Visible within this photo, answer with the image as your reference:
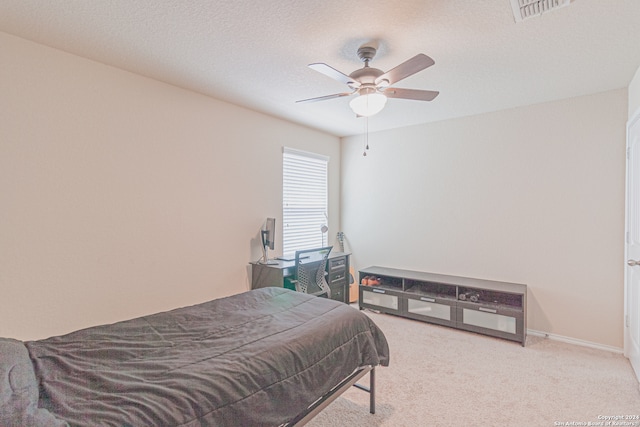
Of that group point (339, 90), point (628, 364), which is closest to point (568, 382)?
point (628, 364)

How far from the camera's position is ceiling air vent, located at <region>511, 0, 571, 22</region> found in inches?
68.2

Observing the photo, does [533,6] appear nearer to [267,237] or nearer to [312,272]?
[312,272]

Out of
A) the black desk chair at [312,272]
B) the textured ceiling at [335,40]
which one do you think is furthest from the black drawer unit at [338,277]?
the textured ceiling at [335,40]

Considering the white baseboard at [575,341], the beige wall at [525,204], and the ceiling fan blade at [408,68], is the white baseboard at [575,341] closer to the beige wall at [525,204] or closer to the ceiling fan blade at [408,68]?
the beige wall at [525,204]

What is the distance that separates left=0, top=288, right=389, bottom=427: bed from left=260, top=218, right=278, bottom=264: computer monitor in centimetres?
153

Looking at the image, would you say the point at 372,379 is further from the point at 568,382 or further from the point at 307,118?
the point at 307,118

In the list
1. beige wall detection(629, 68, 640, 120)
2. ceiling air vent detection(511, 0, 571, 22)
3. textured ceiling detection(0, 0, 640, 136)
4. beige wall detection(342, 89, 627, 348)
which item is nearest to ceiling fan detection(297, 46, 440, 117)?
textured ceiling detection(0, 0, 640, 136)

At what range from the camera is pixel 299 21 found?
6.41ft

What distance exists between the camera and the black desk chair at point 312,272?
350 cm

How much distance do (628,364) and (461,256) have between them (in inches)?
67.9

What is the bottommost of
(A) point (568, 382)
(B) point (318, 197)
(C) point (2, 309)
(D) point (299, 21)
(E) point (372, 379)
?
(A) point (568, 382)

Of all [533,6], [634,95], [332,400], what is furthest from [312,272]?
[634,95]

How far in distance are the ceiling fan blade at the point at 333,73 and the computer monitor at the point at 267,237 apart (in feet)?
6.66

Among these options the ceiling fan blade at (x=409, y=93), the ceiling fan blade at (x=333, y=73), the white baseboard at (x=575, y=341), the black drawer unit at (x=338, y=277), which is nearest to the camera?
the ceiling fan blade at (x=333, y=73)
